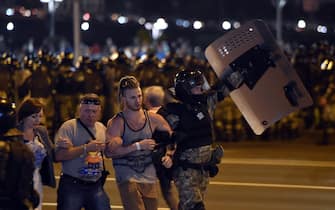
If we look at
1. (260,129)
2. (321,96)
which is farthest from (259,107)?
(321,96)

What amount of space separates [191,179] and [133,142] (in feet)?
2.07

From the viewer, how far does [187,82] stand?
977 cm

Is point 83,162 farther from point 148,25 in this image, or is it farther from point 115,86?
point 148,25

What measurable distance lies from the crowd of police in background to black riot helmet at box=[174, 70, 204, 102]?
11012 millimetres

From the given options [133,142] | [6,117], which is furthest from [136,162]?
[6,117]

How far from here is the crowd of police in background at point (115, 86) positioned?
21.3m

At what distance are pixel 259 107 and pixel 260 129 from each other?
21 centimetres

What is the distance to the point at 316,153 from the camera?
796 inches

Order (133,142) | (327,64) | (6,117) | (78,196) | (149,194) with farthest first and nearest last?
(327,64)
(149,194)
(133,142)
(78,196)
(6,117)

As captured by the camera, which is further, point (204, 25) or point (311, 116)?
point (204, 25)

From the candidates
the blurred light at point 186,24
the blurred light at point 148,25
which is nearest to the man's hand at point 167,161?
the blurred light at point 148,25

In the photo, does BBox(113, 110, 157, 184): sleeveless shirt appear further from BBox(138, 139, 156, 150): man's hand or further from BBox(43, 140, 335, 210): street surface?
BBox(43, 140, 335, 210): street surface

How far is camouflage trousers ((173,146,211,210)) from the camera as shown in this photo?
977 cm

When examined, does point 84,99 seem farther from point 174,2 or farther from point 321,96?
point 174,2
